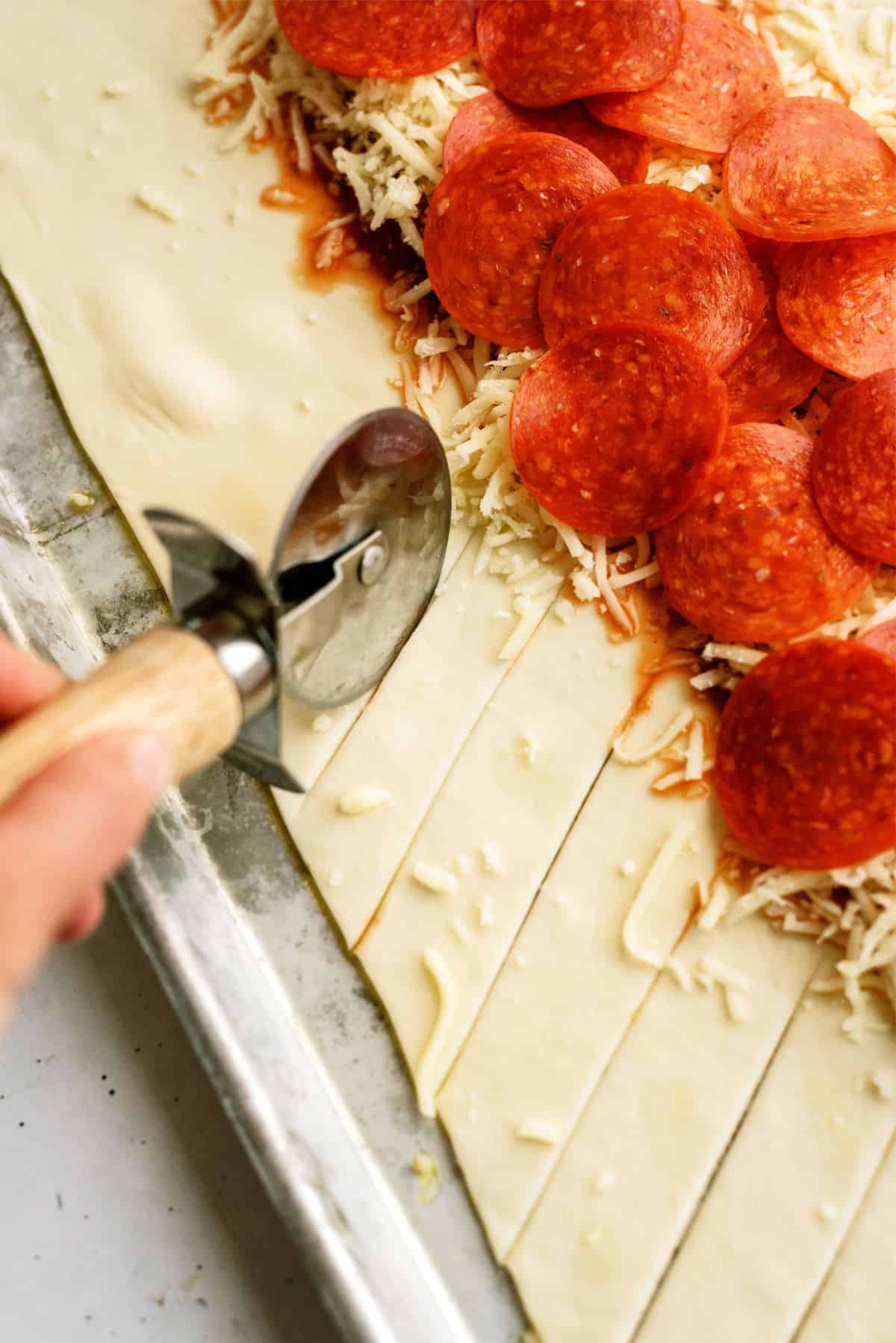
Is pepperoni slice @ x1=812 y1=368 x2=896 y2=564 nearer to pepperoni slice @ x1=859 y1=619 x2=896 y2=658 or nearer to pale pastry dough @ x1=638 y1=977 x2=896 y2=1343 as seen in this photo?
pepperoni slice @ x1=859 y1=619 x2=896 y2=658

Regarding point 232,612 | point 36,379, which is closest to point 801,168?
point 232,612

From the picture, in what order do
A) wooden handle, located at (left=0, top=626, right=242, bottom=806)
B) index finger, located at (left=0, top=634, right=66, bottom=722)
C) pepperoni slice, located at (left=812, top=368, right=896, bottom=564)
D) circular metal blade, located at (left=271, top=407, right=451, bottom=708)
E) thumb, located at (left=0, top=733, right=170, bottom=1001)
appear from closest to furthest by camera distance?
thumb, located at (left=0, top=733, right=170, bottom=1001), wooden handle, located at (left=0, top=626, right=242, bottom=806), index finger, located at (left=0, top=634, right=66, bottom=722), circular metal blade, located at (left=271, top=407, right=451, bottom=708), pepperoni slice, located at (left=812, top=368, right=896, bottom=564)

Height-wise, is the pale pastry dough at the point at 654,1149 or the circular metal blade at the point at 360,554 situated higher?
the circular metal blade at the point at 360,554

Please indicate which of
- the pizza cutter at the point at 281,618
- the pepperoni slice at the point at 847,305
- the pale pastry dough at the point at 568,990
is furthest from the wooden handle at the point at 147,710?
the pepperoni slice at the point at 847,305

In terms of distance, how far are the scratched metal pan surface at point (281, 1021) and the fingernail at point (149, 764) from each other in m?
0.57

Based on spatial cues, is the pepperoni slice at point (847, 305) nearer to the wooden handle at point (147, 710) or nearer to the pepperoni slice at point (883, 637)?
the pepperoni slice at point (883, 637)

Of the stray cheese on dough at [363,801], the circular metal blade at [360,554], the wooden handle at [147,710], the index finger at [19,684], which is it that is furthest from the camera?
the stray cheese on dough at [363,801]

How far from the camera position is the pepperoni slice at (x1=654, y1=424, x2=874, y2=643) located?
1.34 m

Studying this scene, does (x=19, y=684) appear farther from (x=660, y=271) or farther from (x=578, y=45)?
(x=578, y=45)

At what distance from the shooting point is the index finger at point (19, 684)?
3.36 feet

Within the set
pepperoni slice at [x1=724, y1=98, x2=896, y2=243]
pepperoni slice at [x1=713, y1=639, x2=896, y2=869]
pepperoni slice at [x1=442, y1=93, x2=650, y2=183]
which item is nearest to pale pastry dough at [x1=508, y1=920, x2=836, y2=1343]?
pepperoni slice at [x1=713, y1=639, x2=896, y2=869]

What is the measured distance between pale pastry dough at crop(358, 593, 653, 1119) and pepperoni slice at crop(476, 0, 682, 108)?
0.73 m

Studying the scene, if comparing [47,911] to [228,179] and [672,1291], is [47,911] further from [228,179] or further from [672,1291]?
[228,179]

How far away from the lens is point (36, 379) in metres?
1.72
